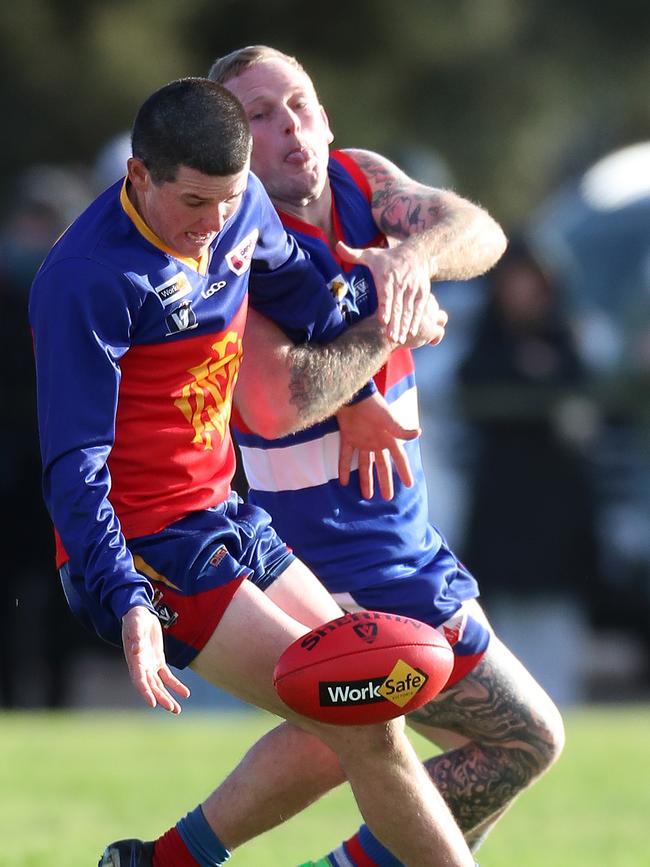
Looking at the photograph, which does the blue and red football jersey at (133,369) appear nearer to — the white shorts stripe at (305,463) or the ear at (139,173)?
the ear at (139,173)

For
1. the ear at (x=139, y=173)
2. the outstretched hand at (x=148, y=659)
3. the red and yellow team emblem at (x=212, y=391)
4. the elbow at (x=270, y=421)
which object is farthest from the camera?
the elbow at (x=270, y=421)

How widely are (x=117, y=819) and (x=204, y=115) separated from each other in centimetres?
415

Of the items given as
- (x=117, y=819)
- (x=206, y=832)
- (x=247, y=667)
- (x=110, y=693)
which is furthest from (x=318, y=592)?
(x=110, y=693)

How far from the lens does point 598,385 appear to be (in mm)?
11336

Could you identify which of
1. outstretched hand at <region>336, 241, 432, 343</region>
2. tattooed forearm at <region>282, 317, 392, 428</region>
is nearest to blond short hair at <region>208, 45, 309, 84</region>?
outstretched hand at <region>336, 241, 432, 343</region>

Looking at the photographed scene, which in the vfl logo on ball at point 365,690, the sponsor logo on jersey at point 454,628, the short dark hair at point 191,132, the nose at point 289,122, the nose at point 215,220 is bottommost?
the sponsor logo on jersey at point 454,628

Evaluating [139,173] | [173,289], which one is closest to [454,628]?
[173,289]

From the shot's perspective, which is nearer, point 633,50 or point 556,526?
point 556,526

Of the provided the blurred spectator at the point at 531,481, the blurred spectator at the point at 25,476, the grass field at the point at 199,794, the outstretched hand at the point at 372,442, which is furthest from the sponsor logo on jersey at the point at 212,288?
the blurred spectator at the point at 531,481

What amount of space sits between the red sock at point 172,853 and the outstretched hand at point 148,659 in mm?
1115

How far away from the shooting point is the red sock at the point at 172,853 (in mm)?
5055

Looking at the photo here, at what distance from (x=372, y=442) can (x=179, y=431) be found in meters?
0.73

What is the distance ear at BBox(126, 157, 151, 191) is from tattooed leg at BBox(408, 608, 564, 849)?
1.79 meters

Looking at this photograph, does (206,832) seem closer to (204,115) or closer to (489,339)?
(204,115)
